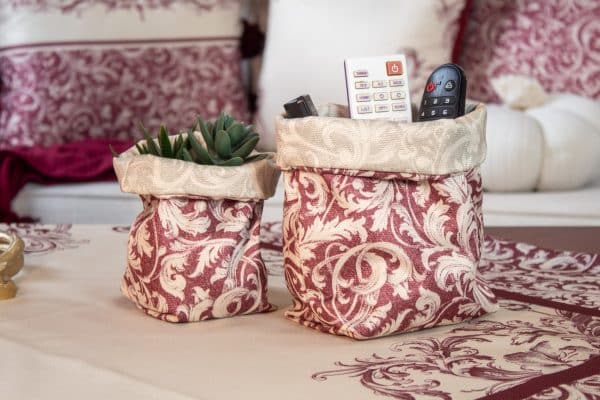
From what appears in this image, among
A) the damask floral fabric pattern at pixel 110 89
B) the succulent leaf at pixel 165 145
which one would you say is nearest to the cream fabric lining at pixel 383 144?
the succulent leaf at pixel 165 145

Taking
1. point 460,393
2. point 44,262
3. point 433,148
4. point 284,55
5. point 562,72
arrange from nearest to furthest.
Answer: point 460,393 → point 433,148 → point 44,262 → point 562,72 → point 284,55

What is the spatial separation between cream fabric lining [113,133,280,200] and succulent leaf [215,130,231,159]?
22 millimetres

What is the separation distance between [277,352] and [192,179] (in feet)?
0.49

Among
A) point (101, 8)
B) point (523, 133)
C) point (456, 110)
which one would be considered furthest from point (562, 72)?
point (456, 110)

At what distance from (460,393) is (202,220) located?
254mm

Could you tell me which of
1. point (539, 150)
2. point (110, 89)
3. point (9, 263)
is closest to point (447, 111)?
point (9, 263)

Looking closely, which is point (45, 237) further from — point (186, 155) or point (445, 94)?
point (445, 94)

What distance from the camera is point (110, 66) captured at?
1.79 m

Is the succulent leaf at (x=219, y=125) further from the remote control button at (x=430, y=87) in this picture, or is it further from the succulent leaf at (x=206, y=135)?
the remote control button at (x=430, y=87)

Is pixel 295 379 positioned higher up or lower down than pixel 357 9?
lower down

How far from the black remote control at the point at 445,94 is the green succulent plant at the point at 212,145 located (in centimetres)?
14

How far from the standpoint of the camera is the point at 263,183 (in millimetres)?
746

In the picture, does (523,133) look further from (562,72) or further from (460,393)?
(460,393)

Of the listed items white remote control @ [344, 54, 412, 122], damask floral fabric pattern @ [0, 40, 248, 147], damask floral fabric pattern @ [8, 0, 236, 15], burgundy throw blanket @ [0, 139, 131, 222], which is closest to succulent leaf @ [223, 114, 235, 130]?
white remote control @ [344, 54, 412, 122]
